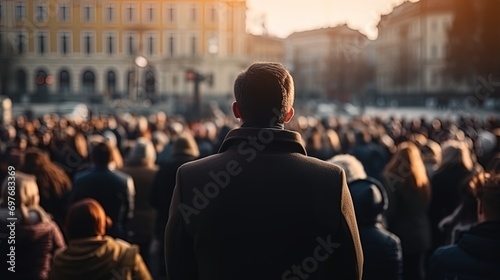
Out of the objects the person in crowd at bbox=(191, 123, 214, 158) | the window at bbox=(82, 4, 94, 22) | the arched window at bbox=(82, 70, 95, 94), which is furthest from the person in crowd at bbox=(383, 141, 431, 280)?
the arched window at bbox=(82, 70, 95, 94)

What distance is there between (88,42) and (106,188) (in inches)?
2664

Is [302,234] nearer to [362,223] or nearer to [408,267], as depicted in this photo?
[362,223]

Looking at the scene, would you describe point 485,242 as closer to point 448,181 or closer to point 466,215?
point 466,215

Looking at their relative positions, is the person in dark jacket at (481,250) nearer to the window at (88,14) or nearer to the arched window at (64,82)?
the window at (88,14)

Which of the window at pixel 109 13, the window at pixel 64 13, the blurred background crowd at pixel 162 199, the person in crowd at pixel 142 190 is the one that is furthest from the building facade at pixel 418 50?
the person in crowd at pixel 142 190

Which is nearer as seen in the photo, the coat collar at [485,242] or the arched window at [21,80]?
the coat collar at [485,242]

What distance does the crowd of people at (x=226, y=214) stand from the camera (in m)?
2.77

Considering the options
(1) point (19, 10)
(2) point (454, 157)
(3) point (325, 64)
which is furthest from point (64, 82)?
(2) point (454, 157)

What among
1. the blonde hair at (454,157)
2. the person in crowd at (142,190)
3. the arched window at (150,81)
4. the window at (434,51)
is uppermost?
the window at (434,51)

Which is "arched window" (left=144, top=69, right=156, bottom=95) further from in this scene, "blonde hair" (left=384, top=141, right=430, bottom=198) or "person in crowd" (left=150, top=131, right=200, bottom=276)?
"blonde hair" (left=384, top=141, right=430, bottom=198)

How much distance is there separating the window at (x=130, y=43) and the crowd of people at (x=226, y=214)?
62.4 meters

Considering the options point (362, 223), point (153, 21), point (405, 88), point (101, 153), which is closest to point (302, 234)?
point (362, 223)

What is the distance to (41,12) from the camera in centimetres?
6538

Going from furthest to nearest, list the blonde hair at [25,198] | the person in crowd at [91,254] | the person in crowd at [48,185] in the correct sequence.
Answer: the person in crowd at [48,185]
the blonde hair at [25,198]
the person in crowd at [91,254]
